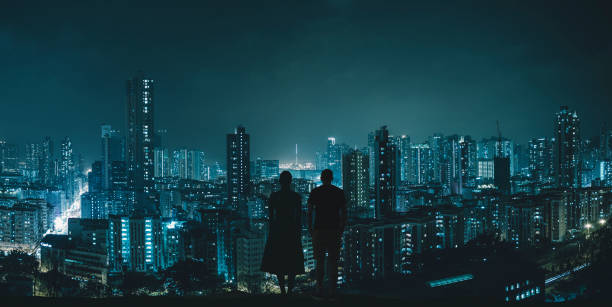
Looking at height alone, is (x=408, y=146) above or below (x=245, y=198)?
above

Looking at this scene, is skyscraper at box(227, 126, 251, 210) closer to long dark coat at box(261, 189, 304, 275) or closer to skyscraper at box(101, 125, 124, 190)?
skyscraper at box(101, 125, 124, 190)

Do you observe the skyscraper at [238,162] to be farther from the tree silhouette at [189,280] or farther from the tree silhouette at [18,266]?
the tree silhouette at [189,280]

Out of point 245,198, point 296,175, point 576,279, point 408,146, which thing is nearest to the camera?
point 576,279

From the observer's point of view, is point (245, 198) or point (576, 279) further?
point (245, 198)

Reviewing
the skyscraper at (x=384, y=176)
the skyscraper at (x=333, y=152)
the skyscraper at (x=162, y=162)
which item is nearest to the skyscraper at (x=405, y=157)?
the skyscraper at (x=333, y=152)

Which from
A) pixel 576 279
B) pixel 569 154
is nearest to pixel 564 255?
pixel 576 279

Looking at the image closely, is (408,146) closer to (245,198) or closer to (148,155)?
(245,198)

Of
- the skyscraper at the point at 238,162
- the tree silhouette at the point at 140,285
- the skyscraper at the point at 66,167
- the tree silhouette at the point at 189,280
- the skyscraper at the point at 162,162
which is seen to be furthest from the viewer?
the skyscraper at the point at 162,162
